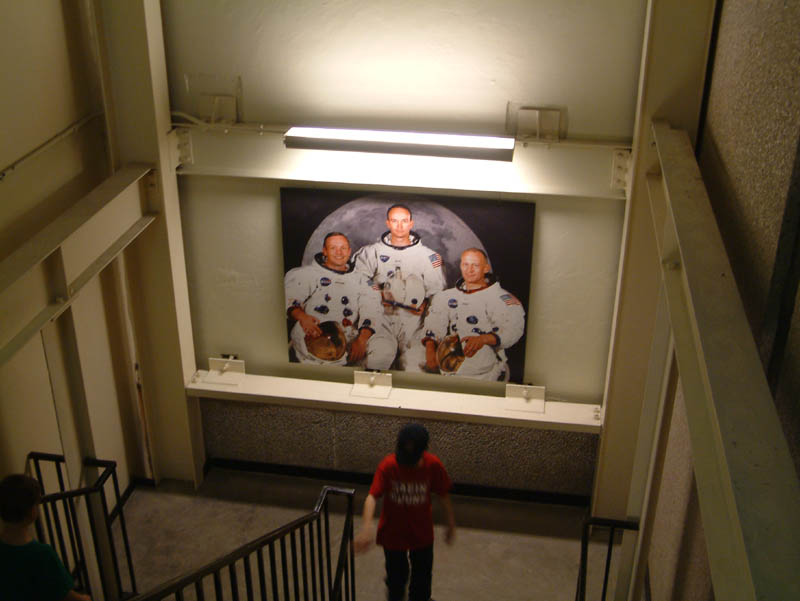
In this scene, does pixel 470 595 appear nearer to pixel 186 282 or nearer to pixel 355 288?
pixel 355 288

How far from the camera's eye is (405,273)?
5.46m

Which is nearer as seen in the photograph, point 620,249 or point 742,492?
point 742,492

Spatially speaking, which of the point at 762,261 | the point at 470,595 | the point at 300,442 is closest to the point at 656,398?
the point at 762,261

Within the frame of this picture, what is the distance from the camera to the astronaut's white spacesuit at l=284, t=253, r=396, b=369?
558 centimetres

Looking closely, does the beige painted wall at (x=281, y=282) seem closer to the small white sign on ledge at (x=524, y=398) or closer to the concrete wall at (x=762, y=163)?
the small white sign on ledge at (x=524, y=398)

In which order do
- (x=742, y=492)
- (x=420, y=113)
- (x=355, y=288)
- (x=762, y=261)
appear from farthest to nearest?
(x=355, y=288)
(x=420, y=113)
(x=762, y=261)
(x=742, y=492)

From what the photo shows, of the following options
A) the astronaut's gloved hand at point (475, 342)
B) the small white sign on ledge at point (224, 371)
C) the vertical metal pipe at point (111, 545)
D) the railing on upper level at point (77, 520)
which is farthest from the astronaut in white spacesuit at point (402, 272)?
the vertical metal pipe at point (111, 545)

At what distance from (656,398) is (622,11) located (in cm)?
231

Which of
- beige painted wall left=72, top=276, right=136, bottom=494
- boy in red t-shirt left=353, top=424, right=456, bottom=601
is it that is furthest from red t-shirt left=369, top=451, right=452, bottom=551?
beige painted wall left=72, top=276, right=136, bottom=494

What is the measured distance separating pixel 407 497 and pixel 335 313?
178 centimetres

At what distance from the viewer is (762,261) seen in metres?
2.40

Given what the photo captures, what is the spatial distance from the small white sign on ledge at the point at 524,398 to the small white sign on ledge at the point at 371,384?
855mm

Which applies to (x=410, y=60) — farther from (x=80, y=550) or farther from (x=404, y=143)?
(x=80, y=550)

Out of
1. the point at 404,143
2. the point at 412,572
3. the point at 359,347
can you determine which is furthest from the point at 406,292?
the point at 412,572
